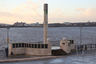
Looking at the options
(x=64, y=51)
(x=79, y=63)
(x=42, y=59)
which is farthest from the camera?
(x=64, y=51)

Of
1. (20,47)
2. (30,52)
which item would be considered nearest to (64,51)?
(30,52)

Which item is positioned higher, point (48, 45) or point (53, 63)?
point (48, 45)

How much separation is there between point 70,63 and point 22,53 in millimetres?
10164

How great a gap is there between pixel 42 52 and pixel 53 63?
5940 millimetres

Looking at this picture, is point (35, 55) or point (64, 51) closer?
point (35, 55)

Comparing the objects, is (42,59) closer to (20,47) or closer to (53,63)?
(53,63)

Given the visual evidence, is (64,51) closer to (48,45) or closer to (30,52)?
(48,45)

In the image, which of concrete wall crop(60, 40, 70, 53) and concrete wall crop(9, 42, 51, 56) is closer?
concrete wall crop(9, 42, 51, 56)

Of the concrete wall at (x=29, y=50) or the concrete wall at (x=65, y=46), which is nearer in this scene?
the concrete wall at (x=29, y=50)

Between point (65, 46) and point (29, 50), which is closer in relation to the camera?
point (29, 50)

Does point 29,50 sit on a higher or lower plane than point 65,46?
lower

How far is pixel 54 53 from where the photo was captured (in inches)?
1049

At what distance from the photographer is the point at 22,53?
86.2 ft

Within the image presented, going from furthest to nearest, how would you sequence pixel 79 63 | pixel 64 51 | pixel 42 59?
pixel 64 51 < pixel 42 59 < pixel 79 63
